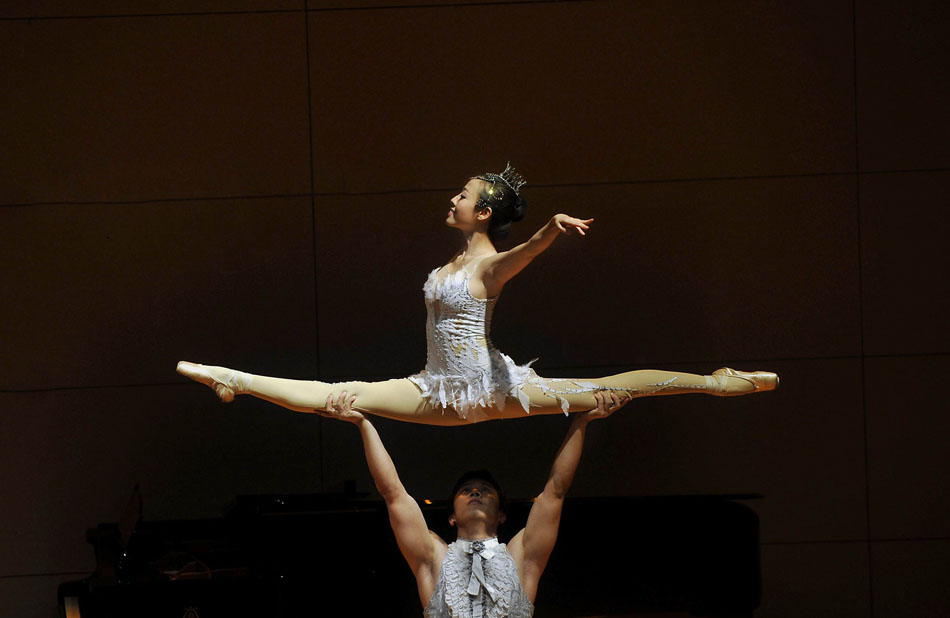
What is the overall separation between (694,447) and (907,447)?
39.5 inches

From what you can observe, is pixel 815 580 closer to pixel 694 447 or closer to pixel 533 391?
→ pixel 694 447

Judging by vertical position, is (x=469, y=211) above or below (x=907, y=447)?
above

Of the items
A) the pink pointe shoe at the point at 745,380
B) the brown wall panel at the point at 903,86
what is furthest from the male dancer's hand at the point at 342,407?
the brown wall panel at the point at 903,86

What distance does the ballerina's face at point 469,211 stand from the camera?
3.90 metres

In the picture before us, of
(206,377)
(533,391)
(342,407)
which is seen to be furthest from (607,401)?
(206,377)

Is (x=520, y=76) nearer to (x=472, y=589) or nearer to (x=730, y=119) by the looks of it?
(x=730, y=119)

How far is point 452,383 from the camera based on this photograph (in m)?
3.80

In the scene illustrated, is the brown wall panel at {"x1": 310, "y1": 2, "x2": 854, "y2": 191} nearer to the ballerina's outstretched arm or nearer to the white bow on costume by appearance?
the ballerina's outstretched arm

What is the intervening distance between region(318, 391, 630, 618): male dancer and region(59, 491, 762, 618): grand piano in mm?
447

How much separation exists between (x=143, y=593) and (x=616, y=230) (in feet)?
8.43

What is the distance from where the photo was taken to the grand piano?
4.34m

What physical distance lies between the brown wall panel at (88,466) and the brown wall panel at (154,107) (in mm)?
948

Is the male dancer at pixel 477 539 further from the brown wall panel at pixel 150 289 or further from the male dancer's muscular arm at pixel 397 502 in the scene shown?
the brown wall panel at pixel 150 289

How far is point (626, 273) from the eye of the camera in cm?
530
